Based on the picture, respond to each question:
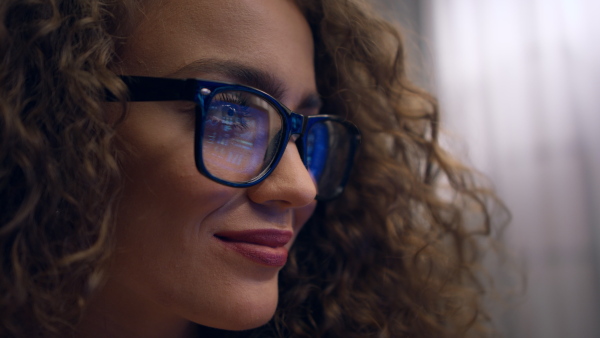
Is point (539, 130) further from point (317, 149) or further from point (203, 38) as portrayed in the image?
point (203, 38)

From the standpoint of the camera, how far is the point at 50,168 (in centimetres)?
66

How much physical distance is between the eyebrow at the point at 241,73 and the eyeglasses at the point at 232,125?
36 millimetres

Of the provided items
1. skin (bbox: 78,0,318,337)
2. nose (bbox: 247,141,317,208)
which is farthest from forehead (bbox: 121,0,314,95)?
nose (bbox: 247,141,317,208)

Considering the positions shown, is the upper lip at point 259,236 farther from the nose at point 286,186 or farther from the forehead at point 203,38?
the forehead at point 203,38

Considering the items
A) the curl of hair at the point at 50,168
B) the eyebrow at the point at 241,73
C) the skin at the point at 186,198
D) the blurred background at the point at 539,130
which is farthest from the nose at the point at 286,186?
the blurred background at the point at 539,130

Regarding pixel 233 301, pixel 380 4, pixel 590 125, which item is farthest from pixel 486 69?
pixel 233 301

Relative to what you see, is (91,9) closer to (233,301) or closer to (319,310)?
(233,301)

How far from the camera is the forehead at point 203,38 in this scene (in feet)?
2.43

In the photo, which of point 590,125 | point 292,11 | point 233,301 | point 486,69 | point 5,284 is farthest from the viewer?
point 486,69

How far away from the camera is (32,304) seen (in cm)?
65

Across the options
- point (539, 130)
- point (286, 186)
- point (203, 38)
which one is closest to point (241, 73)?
point (203, 38)

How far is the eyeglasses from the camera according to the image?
2.29 ft

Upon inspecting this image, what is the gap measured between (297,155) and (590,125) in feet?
5.03

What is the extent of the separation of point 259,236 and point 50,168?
1.13ft
